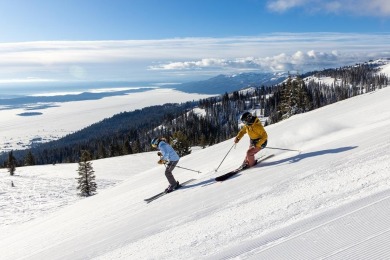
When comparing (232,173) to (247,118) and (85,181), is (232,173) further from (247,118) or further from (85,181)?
(85,181)

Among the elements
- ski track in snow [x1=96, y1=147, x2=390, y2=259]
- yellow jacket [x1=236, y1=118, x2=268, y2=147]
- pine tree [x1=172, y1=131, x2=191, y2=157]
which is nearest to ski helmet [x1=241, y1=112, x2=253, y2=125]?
yellow jacket [x1=236, y1=118, x2=268, y2=147]

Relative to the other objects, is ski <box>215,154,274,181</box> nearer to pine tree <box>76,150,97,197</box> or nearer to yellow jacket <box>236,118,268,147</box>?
yellow jacket <box>236,118,268,147</box>

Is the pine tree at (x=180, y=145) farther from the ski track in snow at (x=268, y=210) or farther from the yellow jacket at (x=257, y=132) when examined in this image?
the ski track in snow at (x=268, y=210)

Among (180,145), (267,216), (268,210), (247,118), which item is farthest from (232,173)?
(180,145)

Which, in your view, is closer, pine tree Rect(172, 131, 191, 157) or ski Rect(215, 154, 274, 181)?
ski Rect(215, 154, 274, 181)

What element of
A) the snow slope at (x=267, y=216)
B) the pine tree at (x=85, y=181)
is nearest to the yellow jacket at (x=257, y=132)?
the snow slope at (x=267, y=216)

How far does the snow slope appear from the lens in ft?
18.3

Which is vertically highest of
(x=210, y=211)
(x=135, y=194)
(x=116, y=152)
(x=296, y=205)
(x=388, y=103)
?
(x=388, y=103)

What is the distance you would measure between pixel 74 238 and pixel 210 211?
544 cm

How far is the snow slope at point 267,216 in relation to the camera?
5590 mm

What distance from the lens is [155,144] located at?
14484 mm

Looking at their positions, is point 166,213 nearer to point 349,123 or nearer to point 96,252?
point 96,252

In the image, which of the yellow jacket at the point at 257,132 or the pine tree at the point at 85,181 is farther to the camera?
the pine tree at the point at 85,181

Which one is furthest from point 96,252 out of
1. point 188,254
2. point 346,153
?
point 346,153
